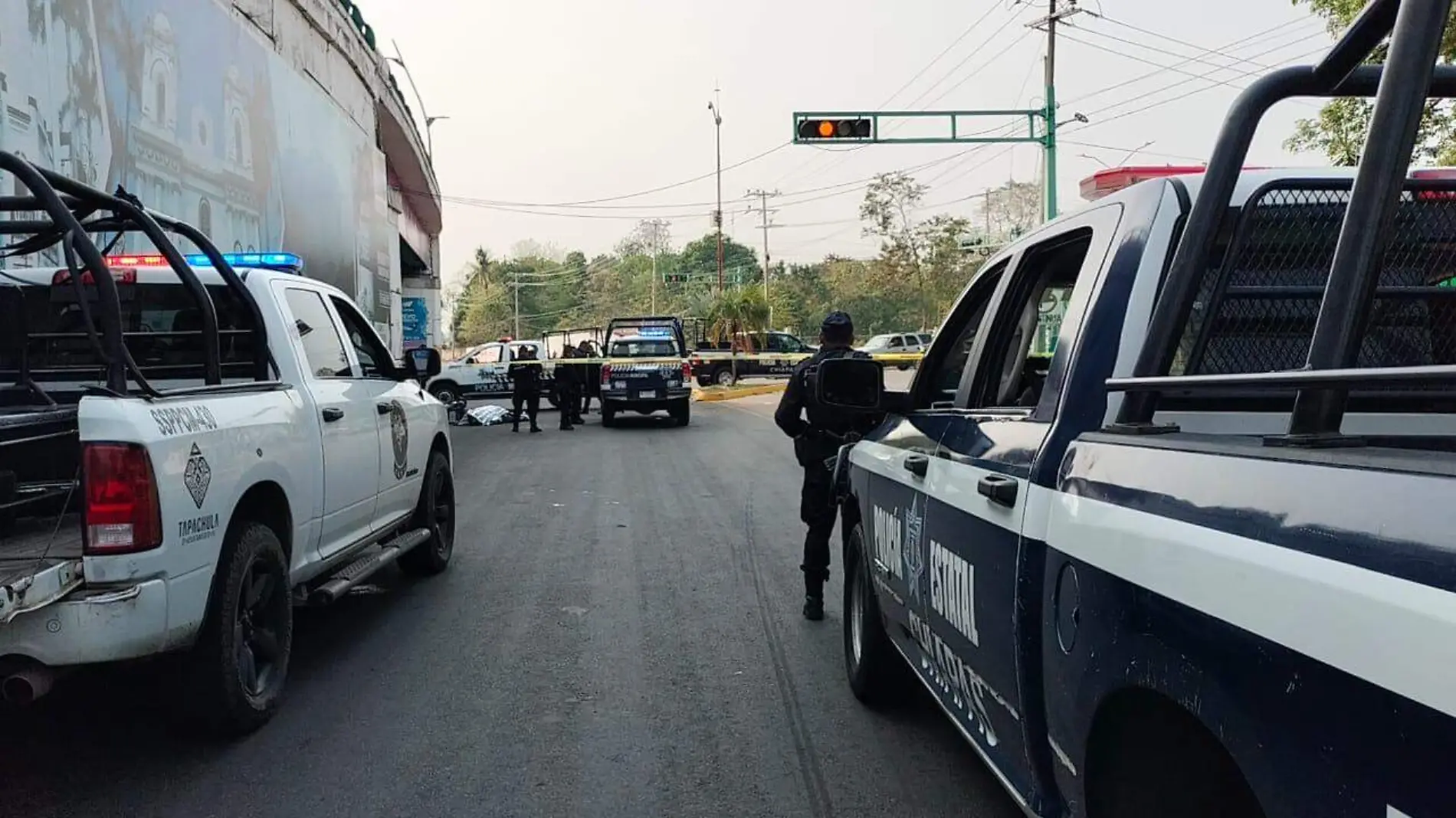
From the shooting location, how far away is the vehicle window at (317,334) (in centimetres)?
594

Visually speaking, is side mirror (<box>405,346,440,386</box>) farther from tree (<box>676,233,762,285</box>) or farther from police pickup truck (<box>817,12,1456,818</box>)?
tree (<box>676,233,762,285</box>)

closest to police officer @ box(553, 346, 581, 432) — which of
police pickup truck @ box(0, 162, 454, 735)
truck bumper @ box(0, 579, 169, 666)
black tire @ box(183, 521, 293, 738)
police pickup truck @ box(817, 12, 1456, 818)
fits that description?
police pickup truck @ box(0, 162, 454, 735)

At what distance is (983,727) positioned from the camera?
3.27m

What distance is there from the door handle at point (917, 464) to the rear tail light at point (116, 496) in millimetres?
2613

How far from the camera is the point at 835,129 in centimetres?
2114

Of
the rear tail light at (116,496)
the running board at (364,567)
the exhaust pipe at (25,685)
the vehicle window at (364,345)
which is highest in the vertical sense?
the vehicle window at (364,345)

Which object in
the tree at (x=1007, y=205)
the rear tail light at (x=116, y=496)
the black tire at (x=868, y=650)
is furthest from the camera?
the tree at (x=1007, y=205)

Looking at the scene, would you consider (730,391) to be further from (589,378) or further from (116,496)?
(116,496)

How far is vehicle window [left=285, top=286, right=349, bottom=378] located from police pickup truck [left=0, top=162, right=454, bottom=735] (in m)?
0.02

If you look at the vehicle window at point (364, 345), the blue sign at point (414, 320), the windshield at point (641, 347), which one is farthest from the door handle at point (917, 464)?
the blue sign at point (414, 320)

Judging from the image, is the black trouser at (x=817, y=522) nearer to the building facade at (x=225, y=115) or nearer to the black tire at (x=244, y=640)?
the black tire at (x=244, y=640)

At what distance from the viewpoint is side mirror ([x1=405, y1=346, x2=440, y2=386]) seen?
7449 millimetres

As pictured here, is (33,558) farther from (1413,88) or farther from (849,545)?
(1413,88)

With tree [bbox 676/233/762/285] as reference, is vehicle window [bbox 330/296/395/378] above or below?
below
